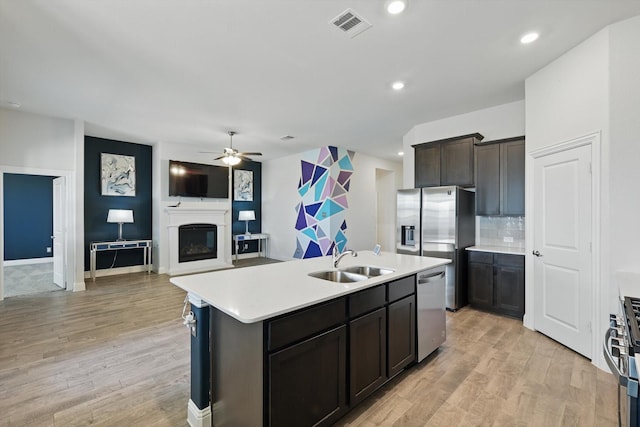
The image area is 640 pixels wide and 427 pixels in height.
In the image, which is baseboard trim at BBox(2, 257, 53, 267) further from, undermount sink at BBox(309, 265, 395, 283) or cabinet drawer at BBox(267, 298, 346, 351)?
cabinet drawer at BBox(267, 298, 346, 351)

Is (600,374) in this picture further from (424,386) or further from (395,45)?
(395,45)

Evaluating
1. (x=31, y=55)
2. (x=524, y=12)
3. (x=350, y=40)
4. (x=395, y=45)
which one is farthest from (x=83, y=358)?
(x=524, y=12)

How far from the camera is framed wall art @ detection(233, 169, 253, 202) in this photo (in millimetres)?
8273

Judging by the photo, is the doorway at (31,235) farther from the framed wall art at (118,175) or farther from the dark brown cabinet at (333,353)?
the dark brown cabinet at (333,353)

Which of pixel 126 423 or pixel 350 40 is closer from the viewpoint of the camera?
pixel 126 423

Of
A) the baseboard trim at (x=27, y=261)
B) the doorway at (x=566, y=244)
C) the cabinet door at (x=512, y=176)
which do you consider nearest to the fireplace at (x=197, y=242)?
the baseboard trim at (x=27, y=261)

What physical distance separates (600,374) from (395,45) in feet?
11.3

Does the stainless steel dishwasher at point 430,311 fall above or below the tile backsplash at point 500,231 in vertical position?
below

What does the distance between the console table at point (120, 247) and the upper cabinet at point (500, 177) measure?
6.52 m

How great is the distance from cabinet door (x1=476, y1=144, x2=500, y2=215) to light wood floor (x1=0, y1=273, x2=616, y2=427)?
1.51 metres

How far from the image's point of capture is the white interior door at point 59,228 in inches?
202

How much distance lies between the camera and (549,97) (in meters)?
3.20

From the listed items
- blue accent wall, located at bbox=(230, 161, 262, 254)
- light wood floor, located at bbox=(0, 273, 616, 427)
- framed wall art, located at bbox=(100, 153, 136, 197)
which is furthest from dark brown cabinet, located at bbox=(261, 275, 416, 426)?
blue accent wall, located at bbox=(230, 161, 262, 254)

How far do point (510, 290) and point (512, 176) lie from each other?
1.51 meters
